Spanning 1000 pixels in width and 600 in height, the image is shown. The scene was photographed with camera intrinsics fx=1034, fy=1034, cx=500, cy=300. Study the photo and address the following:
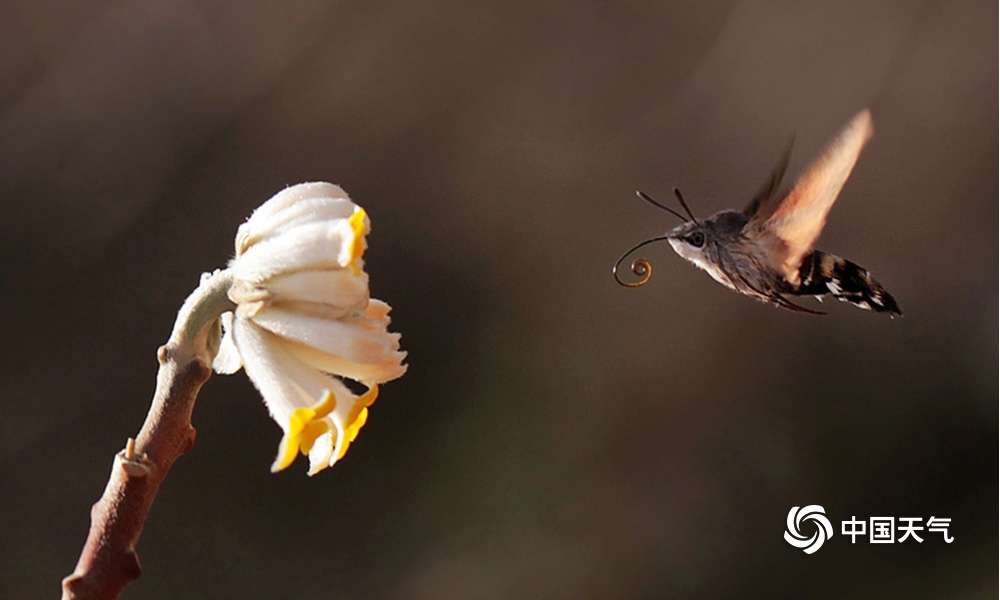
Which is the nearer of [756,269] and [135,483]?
[135,483]

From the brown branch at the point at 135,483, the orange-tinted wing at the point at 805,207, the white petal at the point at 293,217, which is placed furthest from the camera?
the orange-tinted wing at the point at 805,207

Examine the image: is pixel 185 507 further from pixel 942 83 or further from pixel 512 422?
pixel 942 83

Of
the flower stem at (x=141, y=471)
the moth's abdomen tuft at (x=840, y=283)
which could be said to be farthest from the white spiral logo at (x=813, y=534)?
the flower stem at (x=141, y=471)

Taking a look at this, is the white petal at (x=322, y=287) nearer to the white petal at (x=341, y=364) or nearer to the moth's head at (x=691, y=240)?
the white petal at (x=341, y=364)

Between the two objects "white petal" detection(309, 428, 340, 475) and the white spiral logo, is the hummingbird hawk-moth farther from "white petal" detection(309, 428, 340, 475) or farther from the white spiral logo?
the white spiral logo

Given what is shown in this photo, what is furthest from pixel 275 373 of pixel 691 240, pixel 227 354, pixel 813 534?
pixel 813 534

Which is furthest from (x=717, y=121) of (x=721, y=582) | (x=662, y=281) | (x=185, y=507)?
(x=185, y=507)

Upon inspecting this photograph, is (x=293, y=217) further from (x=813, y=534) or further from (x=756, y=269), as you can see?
(x=813, y=534)

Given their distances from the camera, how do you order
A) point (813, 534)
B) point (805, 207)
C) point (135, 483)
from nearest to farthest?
point (135, 483), point (805, 207), point (813, 534)
